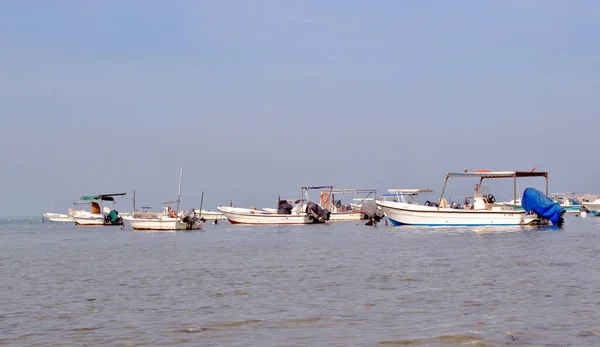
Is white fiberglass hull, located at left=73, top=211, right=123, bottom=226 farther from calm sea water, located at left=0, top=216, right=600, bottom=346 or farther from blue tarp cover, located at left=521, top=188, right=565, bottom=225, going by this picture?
calm sea water, located at left=0, top=216, right=600, bottom=346

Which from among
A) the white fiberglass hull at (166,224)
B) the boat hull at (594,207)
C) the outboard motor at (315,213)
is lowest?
the white fiberglass hull at (166,224)

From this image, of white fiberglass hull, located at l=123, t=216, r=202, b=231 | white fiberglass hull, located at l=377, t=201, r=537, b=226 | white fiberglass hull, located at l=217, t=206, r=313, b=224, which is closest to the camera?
white fiberglass hull, located at l=377, t=201, r=537, b=226

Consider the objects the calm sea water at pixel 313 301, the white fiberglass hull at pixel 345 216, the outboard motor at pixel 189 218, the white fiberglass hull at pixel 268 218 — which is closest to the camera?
the calm sea water at pixel 313 301

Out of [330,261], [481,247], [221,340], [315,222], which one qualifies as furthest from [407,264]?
[315,222]

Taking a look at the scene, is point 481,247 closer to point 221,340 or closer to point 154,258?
point 154,258

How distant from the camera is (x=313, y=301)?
1675cm

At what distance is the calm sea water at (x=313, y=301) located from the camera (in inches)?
489

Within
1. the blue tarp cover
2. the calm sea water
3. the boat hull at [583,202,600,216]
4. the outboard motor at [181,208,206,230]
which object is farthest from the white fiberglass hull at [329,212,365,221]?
the calm sea water

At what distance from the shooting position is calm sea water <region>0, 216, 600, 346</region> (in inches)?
489

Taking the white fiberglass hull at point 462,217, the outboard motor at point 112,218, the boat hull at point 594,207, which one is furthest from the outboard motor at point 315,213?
the boat hull at point 594,207

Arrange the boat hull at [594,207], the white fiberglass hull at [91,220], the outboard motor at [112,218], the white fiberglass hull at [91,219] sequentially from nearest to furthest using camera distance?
the outboard motor at [112,218] → the white fiberglass hull at [91,220] → the white fiberglass hull at [91,219] → the boat hull at [594,207]

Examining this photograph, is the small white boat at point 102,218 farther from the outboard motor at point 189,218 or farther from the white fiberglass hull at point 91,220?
the outboard motor at point 189,218

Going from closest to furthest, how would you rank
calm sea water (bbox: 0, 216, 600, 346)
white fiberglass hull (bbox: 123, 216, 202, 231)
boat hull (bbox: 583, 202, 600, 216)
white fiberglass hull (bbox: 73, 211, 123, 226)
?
1. calm sea water (bbox: 0, 216, 600, 346)
2. white fiberglass hull (bbox: 123, 216, 202, 231)
3. white fiberglass hull (bbox: 73, 211, 123, 226)
4. boat hull (bbox: 583, 202, 600, 216)

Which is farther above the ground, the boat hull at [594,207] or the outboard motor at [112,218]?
the boat hull at [594,207]
